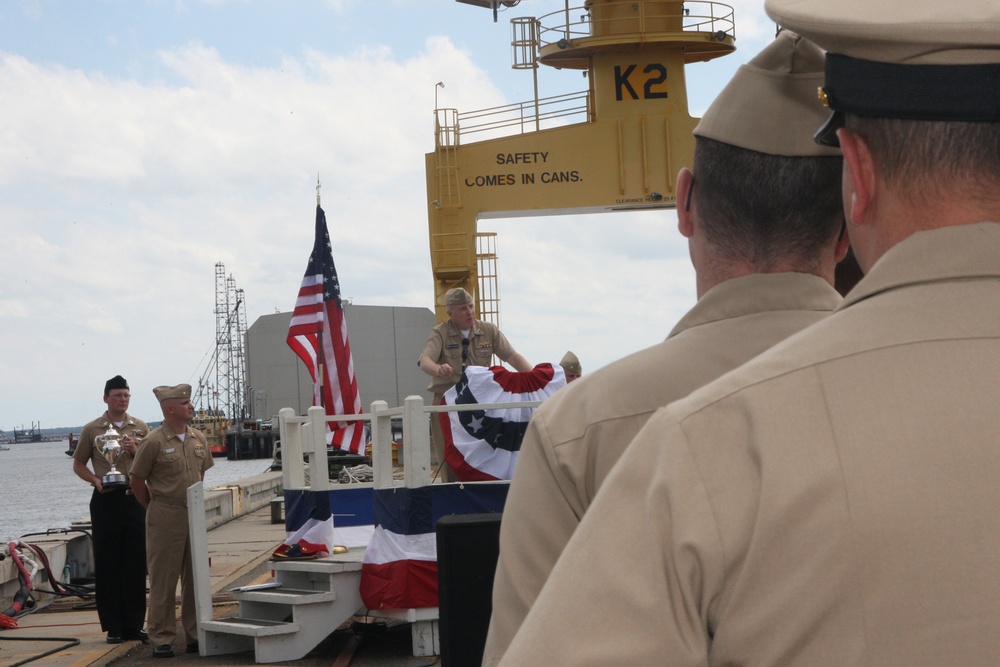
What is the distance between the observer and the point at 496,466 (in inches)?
350

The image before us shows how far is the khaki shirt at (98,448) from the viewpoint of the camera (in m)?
10.3

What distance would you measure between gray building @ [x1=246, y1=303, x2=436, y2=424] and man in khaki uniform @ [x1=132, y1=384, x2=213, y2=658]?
67153mm

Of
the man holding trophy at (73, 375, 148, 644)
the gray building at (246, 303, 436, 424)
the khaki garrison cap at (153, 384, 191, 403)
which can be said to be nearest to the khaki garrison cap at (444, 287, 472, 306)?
the khaki garrison cap at (153, 384, 191, 403)

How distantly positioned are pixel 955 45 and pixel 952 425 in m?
0.39

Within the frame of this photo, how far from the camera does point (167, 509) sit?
30.9 ft

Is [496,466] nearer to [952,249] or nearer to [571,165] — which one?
[952,249]

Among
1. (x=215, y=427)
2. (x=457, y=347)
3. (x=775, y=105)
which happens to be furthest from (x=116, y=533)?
(x=215, y=427)

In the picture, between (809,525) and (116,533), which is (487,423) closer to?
(116,533)

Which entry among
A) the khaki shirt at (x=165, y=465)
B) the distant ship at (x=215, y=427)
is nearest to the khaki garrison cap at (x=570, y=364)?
the khaki shirt at (x=165, y=465)

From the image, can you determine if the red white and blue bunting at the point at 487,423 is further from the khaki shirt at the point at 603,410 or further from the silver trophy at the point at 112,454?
the khaki shirt at the point at 603,410

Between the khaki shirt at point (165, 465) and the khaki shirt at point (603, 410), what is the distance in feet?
26.7

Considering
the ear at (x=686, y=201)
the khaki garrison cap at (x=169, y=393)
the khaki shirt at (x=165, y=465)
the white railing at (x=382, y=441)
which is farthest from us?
the khaki garrison cap at (x=169, y=393)

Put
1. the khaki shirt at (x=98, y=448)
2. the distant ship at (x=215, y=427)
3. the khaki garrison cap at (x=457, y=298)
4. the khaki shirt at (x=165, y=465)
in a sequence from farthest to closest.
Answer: the distant ship at (x=215, y=427) < the khaki shirt at (x=98, y=448) < the khaki garrison cap at (x=457, y=298) < the khaki shirt at (x=165, y=465)

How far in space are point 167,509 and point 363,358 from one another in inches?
2937
